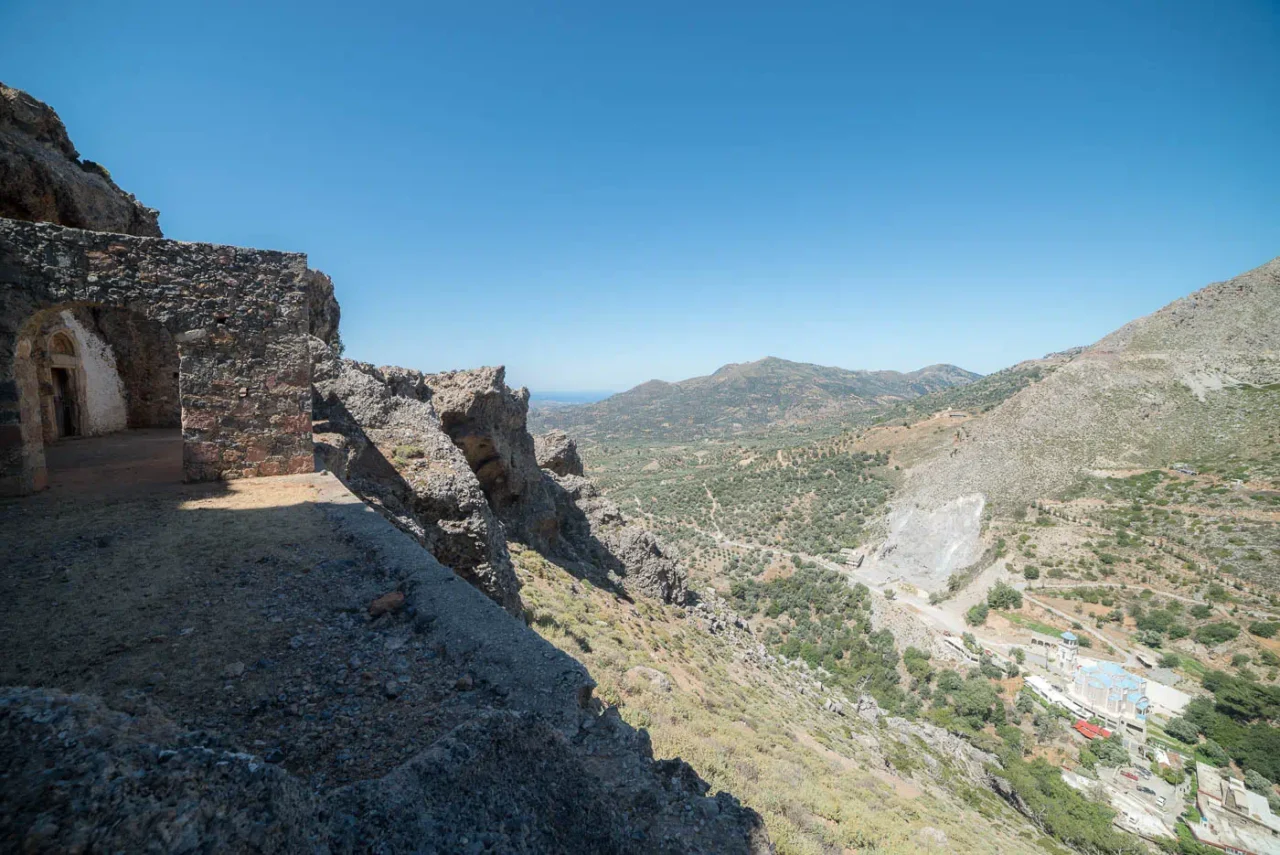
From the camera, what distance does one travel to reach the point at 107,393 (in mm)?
13398

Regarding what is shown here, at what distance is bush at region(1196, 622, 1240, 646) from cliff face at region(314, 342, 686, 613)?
33.2 metres

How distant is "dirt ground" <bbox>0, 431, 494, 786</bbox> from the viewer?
2955 mm

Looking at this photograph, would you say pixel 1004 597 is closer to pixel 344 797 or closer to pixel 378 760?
pixel 378 760

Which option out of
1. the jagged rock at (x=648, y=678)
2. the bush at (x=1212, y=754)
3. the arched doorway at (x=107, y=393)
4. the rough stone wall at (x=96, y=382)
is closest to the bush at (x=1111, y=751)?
the bush at (x=1212, y=754)

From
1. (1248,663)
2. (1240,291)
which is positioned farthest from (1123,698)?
(1240,291)

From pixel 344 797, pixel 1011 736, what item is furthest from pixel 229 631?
pixel 1011 736

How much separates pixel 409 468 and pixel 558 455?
12071 mm

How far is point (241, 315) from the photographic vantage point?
7672 mm

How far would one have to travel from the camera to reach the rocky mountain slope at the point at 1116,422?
43719 millimetres

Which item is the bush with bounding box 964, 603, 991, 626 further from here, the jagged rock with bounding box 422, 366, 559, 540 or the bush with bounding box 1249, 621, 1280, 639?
the jagged rock with bounding box 422, 366, 559, 540

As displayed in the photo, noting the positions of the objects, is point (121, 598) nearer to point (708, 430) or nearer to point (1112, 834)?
point (1112, 834)

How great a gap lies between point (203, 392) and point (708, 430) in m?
162

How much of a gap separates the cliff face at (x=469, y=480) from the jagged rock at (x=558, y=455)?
317 mm

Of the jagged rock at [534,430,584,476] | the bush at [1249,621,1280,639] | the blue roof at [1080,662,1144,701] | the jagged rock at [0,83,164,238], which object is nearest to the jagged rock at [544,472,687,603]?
the jagged rock at [534,430,584,476]
